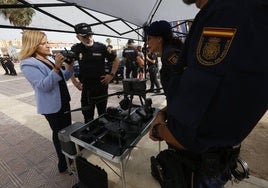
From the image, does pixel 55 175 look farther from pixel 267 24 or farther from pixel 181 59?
pixel 267 24

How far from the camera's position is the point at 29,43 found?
5.89 feet

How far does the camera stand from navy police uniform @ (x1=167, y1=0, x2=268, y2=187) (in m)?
0.55

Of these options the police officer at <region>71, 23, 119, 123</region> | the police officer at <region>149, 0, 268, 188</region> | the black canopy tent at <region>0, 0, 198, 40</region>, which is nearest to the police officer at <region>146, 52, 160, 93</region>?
the black canopy tent at <region>0, 0, 198, 40</region>

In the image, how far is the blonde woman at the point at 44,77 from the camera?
1768 mm

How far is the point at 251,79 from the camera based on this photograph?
568 millimetres

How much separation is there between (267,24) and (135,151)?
8.06ft

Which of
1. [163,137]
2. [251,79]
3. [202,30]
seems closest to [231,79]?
[251,79]

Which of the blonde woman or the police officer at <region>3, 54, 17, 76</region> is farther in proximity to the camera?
the police officer at <region>3, 54, 17, 76</region>

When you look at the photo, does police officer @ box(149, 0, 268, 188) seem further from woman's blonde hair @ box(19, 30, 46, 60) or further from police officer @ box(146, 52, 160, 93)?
police officer @ box(146, 52, 160, 93)

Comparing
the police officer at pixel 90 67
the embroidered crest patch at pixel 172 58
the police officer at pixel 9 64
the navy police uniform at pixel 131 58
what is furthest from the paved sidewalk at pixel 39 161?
the police officer at pixel 9 64

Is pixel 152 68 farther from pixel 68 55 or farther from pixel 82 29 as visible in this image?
pixel 68 55

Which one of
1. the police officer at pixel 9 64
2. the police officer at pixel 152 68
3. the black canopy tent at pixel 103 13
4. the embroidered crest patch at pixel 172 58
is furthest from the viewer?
the police officer at pixel 9 64

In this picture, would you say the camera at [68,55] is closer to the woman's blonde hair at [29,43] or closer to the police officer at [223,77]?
the woman's blonde hair at [29,43]

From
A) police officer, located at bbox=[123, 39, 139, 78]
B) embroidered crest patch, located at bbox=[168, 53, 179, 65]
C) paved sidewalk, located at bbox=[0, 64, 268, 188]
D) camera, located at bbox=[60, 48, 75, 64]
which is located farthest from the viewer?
police officer, located at bbox=[123, 39, 139, 78]
